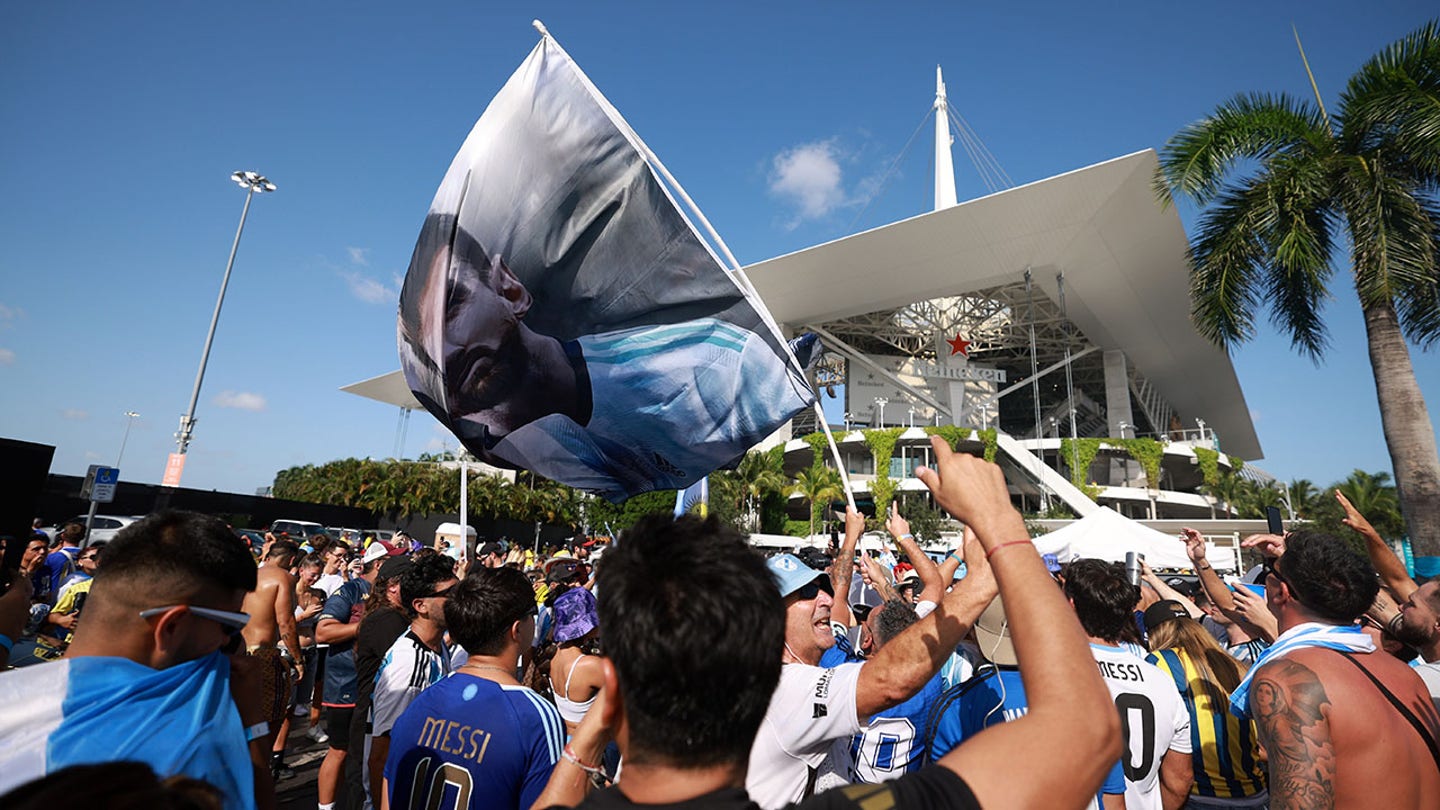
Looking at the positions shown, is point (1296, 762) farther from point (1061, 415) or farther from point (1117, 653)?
point (1061, 415)

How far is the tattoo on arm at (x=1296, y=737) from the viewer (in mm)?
2244

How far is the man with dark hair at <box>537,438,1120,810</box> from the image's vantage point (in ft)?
3.23

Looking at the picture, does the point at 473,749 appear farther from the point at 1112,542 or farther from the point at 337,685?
the point at 1112,542

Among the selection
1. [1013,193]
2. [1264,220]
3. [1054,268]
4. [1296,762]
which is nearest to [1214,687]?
[1296,762]

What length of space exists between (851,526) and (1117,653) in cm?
122

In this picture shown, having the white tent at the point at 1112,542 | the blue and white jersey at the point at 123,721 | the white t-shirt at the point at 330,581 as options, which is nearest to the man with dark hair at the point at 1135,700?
the blue and white jersey at the point at 123,721

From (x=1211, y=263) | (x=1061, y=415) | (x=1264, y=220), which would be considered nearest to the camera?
(x=1264, y=220)

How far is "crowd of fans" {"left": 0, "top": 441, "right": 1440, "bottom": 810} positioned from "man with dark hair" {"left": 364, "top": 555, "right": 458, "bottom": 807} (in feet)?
0.05

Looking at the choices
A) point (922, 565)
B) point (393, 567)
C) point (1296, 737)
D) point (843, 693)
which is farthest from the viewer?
point (393, 567)

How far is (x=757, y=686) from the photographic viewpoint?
1090mm

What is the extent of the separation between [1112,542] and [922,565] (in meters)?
11.0

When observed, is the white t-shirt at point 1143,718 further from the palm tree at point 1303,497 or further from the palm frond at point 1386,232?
the palm tree at point 1303,497

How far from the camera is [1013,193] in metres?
32.1

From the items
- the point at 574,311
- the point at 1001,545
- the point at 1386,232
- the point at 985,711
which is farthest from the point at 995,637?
the point at 1386,232
